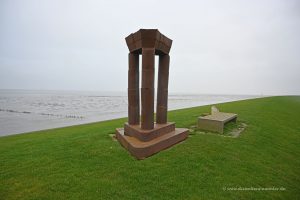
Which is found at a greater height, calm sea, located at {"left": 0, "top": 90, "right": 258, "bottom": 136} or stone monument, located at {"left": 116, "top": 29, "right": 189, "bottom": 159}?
stone monument, located at {"left": 116, "top": 29, "right": 189, "bottom": 159}

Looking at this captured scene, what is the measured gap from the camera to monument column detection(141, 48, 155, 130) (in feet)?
22.1

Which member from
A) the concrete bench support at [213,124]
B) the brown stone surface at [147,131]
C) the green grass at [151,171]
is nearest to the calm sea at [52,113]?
the green grass at [151,171]

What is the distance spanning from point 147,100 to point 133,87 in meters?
1.28

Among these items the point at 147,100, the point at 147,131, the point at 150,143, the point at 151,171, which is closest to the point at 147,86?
the point at 147,100

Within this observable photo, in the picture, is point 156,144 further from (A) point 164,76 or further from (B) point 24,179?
(B) point 24,179

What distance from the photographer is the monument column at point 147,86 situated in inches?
266

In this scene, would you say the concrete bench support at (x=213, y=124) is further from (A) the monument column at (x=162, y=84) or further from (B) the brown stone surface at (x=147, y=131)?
(A) the monument column at (x=162, y=84)

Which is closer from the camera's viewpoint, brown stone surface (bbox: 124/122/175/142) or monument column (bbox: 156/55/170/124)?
brown stone surface (bbox: 124/122/175/142)

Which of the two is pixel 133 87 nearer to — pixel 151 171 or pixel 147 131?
pixel 147 131

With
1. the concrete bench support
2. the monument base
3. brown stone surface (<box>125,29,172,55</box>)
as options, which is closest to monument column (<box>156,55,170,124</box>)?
brown stone surface (<box>125,29,172,55</box>)

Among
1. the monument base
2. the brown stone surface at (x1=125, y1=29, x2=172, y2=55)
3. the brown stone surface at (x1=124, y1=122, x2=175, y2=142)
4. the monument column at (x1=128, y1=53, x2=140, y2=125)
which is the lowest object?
the monument base

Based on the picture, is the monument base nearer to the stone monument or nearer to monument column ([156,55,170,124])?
the stone monument

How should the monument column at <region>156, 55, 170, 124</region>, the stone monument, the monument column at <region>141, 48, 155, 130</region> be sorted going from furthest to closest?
the monument column at <region>156, 55, 170, 124</region>, the monument column at <region>141, 48, 155, 130</region>, the stone monument

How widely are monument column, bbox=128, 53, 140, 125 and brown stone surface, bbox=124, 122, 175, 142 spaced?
1.52 feet
